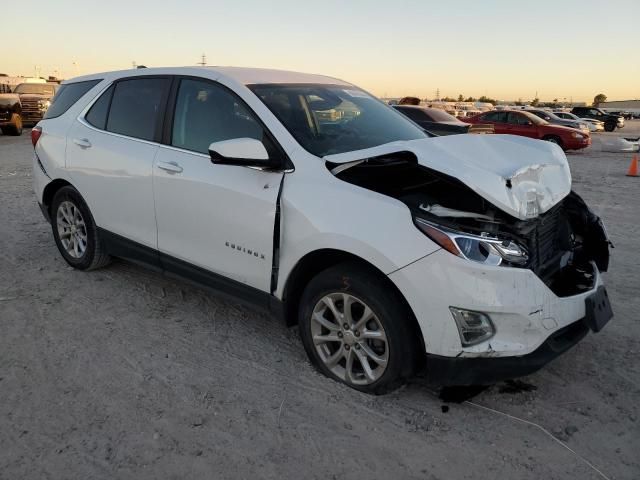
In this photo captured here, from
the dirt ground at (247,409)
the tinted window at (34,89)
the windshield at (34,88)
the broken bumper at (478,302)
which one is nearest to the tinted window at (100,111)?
the dirt ground at (247,409)

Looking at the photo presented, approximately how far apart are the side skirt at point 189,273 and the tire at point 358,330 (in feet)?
0.89

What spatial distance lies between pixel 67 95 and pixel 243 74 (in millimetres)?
2158

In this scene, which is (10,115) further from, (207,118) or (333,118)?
(333,118)

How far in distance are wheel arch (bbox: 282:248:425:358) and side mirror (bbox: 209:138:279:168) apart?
0.59 meters

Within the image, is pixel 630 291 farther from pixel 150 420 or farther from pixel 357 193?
pixel 150 420

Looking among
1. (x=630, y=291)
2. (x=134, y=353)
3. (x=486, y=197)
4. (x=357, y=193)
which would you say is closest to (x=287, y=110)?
(x=357, y=193)

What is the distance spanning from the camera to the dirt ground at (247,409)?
2.48 m

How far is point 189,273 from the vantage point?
3738mm

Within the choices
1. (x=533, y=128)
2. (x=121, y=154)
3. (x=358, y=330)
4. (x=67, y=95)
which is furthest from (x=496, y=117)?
(x=358, y=330)

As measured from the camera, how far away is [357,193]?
2.83m

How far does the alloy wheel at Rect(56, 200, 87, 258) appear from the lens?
15.6 feet

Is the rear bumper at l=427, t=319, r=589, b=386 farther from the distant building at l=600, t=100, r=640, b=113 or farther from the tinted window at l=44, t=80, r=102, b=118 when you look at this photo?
the distant building at l=600, t=100, r=640, b=113

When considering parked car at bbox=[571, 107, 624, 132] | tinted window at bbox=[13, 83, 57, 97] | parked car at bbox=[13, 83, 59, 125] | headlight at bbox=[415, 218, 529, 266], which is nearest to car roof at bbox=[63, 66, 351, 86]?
headlight at bbox=[415, 218, 529, 266]

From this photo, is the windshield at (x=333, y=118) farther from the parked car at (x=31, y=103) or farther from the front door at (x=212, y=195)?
the parked car at (x=31, y=103)
